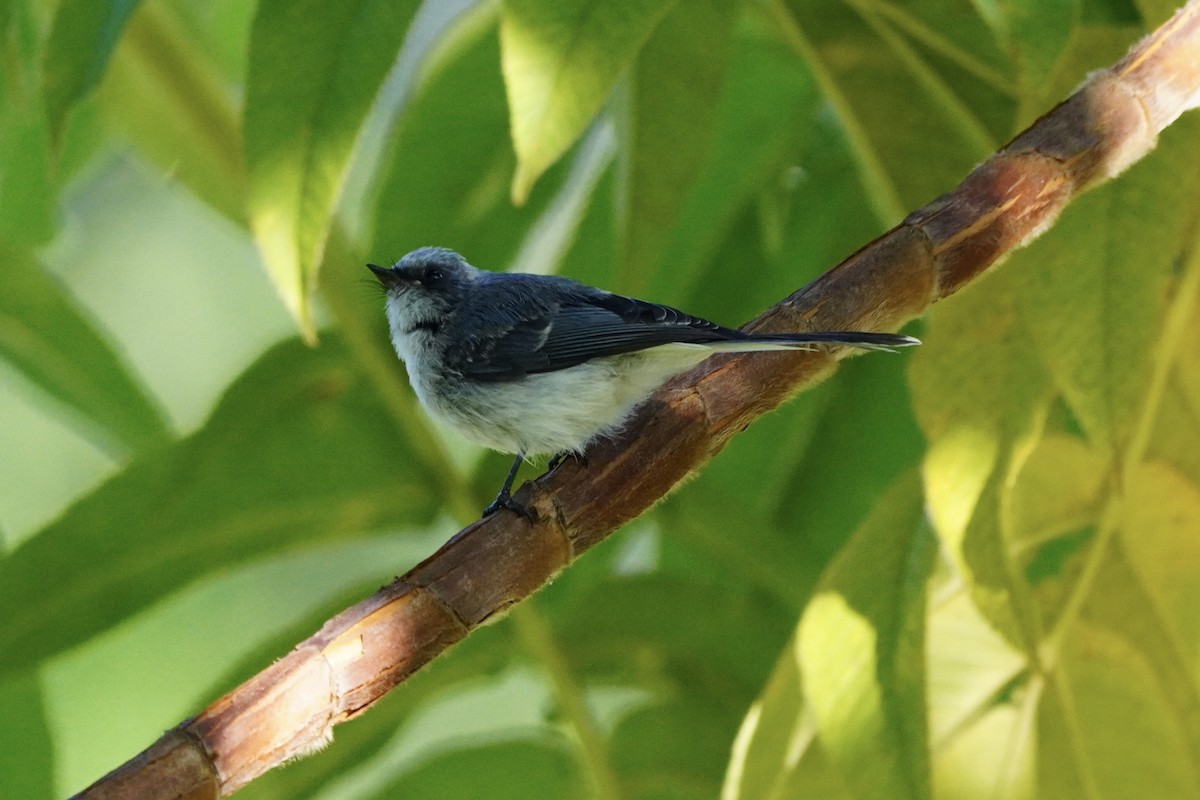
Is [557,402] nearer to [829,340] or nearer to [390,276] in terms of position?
[390,276]

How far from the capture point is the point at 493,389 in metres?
1.70

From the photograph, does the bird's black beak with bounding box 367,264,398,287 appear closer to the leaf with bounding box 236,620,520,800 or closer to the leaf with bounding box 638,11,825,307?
the leaf with bounding box 638,11,825,307

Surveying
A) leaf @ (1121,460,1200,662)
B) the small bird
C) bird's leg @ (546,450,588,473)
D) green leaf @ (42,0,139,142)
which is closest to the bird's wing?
the small bird

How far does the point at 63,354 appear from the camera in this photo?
5.78 ft

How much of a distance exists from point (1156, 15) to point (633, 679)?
1.00m

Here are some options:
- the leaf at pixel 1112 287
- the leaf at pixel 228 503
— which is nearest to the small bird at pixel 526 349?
the leaf at pixel 228 503

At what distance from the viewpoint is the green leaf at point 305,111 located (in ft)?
3.72

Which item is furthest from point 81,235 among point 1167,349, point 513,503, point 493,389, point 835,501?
point 1167,349

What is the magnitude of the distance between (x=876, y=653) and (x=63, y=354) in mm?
1144

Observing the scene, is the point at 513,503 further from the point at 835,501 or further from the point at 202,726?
the point at 835,501

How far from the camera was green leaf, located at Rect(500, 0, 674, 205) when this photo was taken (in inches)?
41.6

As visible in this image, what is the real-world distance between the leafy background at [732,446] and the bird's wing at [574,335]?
77 millimetres

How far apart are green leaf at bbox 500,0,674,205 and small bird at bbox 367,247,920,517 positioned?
340 mm

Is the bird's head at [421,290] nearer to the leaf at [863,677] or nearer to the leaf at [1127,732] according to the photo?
the leaf at [863,677]
